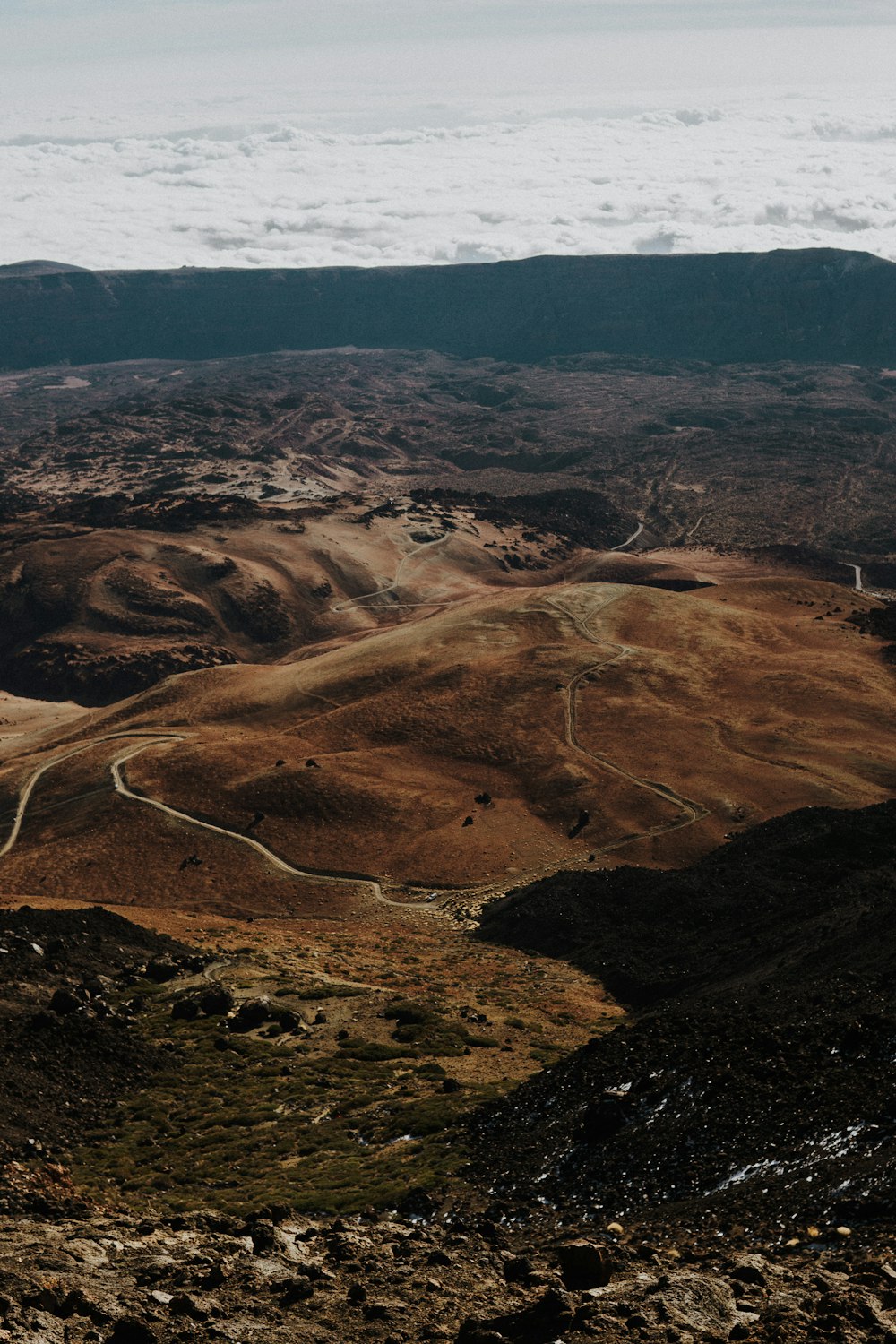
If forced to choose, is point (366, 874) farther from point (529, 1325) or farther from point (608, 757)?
point (529, 1325)

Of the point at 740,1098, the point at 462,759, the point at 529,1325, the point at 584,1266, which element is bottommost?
the point at 462,759

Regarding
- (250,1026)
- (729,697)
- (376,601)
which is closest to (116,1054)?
(250,1026)

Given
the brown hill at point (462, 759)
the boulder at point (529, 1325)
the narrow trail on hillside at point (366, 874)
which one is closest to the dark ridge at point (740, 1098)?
the boulder at point (529, 1325)

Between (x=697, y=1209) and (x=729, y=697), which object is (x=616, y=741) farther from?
(x=697, y=1209)

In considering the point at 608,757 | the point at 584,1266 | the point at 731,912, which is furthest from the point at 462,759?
the point at 584,1266

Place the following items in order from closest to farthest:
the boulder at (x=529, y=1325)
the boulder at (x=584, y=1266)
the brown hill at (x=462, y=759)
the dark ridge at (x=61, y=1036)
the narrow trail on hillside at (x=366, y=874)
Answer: the boulder at (x=529, y=1325) → the boulder at (x=584, y=1266) → the dark ridge at (x=61, y=1036) → the narrow trail on hillside at (x=366, y=874) → the brown hill at (x=462, y=759)

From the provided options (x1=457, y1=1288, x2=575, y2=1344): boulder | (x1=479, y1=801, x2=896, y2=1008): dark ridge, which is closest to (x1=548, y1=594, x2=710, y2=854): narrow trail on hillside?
(x1=479, y1=801, x2=896, y2=1008): dark ridge

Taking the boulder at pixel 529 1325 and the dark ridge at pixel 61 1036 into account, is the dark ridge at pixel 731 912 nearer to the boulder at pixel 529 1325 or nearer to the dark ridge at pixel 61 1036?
the dark ridge at pixel 61 1036

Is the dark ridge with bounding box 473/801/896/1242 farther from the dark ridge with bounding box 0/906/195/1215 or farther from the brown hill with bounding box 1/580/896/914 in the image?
the brown hill with bounding box 1/580/896/914
